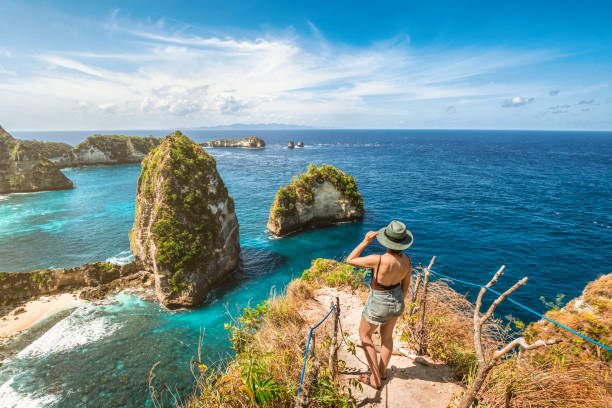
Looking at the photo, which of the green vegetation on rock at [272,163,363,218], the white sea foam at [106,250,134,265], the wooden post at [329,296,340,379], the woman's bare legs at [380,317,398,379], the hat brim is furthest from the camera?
the green vegetation on rock at [272,163,363,218]

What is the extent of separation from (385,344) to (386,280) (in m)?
1.82

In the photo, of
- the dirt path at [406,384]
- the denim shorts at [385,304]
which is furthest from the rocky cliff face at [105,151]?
the denim shorts at [385,304]

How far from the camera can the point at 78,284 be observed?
22281 mm

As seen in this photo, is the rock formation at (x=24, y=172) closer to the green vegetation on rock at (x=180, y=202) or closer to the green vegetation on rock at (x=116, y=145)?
the green vegetation on rock at (x=116, y=145)

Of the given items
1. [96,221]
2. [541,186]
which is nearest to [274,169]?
[96,221]

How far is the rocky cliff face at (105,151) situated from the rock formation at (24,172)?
2636 centimetres

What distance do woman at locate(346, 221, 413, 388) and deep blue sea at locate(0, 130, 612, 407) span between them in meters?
9.95

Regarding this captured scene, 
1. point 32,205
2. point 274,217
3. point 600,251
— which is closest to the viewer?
point 600,251

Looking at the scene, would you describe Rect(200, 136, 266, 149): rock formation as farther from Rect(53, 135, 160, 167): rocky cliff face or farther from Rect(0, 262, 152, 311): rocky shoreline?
Rect(0, 262, 152, 311): rocky shoreline

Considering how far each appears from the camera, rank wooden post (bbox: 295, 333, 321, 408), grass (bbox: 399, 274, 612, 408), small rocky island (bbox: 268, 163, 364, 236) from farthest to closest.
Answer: small rocky island (bbox: 268, 163, 364, 236)
wooden post (bbox: 295, 333, 321, 408)
grass (bbox: 399, 274, 612, 408)

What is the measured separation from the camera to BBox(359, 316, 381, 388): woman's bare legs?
5.83 metres

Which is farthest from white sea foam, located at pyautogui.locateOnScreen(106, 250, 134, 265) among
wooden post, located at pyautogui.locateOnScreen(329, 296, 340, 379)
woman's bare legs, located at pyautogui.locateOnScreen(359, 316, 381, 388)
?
woman's bare legs, located at pyautogui.locateOnScreen(359, 316, 381, 388)

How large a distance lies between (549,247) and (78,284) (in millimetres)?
45799

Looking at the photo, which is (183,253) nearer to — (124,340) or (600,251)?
(124,340)
